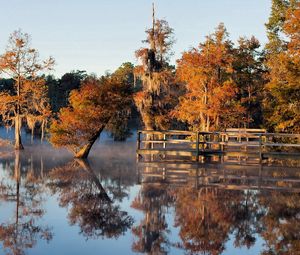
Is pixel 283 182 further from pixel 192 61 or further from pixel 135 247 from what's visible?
pixel 192 61

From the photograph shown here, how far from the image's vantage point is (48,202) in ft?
40.1

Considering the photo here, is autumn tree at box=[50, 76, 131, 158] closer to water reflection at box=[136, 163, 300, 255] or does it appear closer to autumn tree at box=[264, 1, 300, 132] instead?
water reflection at box=[136, 163, 300, 255]

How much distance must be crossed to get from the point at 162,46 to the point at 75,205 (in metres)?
26.7

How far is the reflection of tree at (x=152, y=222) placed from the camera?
326 inches

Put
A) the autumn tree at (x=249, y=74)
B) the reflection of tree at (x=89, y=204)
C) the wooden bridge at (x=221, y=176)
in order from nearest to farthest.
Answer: the reflection of tree at (x=89, y=204) < the wooden bridge at (x=221, y=176) < the autumn tree at (x=249, y=74)

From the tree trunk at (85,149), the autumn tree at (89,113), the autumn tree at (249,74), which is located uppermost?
the autumn tree at (249,74)

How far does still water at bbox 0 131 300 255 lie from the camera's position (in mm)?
8398

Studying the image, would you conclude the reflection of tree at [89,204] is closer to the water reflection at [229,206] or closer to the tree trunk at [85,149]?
the water reflection at [229,206]

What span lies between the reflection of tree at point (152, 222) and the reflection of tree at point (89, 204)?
1.45 ft

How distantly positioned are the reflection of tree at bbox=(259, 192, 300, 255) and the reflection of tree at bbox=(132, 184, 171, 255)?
1.99m

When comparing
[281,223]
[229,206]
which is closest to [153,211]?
[229,206]

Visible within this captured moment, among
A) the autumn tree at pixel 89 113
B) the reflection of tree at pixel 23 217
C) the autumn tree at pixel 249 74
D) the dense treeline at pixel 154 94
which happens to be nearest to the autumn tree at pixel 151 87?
the dense treeline at pixel 154 94

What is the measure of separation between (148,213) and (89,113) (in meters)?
15.0

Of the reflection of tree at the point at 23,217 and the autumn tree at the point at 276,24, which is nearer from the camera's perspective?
the reflection of tree at the point at 23,217
